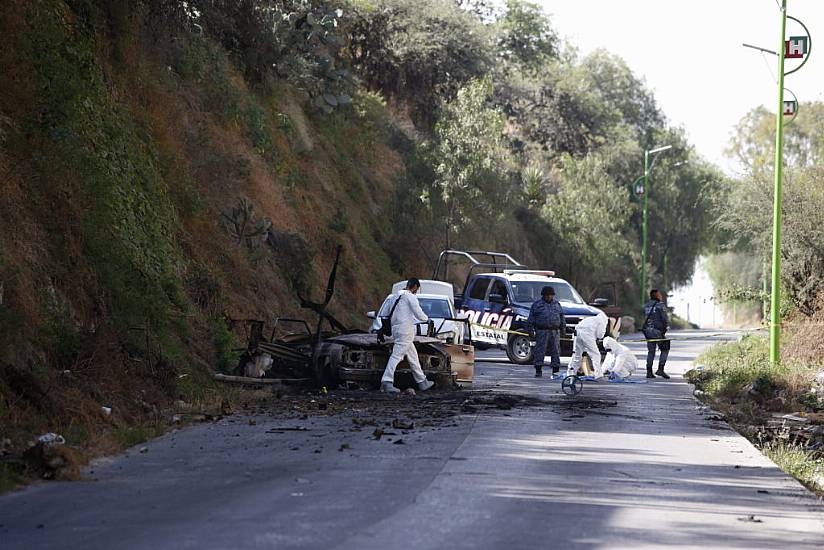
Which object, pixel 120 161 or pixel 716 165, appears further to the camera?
pixel 716 165

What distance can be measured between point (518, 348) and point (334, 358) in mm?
10079

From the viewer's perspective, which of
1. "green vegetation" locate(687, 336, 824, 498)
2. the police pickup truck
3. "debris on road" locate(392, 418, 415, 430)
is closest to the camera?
"green vegetation" locate(687, 336, 824, 498)

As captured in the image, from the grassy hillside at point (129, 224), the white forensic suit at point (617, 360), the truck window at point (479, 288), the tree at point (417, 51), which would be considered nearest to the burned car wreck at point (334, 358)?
the grassy hillside at point (129, 224)

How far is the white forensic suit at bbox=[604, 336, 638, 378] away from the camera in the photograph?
23031mm

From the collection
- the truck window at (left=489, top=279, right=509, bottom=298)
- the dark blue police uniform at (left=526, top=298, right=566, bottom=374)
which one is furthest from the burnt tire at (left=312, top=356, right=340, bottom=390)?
the truck window at (left=489, top=279, right=509, bottom=298)

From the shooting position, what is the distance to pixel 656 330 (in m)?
25.3

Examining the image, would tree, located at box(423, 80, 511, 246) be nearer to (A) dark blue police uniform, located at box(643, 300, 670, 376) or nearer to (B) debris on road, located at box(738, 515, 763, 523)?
(A) dark blue police uniform, located at box(643, 300, 670, 376)

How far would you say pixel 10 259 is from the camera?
15.7 metres

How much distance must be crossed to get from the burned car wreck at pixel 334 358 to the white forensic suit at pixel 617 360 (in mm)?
3538

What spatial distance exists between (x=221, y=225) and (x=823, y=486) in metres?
19.3

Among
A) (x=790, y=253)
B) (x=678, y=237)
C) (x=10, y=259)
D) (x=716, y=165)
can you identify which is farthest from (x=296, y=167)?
(x=716, y=165)

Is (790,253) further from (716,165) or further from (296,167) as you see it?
(716,165)

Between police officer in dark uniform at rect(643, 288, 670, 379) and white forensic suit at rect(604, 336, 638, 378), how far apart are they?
1.54m

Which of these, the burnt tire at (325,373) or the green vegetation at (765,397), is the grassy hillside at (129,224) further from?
the green vegetation at (765,397)
